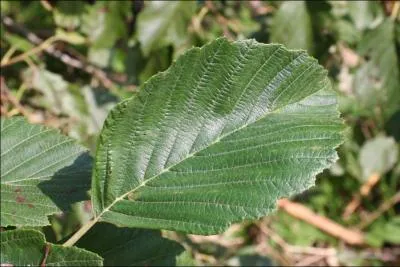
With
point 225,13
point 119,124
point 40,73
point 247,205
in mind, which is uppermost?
point 225,13

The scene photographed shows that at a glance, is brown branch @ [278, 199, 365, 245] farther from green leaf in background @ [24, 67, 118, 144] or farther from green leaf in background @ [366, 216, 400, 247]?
green leaf in background @ [24, 67, 118, 144]

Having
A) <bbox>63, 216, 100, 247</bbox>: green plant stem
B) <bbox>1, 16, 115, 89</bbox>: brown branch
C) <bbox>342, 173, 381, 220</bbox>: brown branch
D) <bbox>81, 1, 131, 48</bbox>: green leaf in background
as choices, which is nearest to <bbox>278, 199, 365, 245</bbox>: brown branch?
<bbox>342, 173, 381, 220</bbox>: brown branch

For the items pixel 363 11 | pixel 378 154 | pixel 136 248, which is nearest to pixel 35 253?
pixel 136 248

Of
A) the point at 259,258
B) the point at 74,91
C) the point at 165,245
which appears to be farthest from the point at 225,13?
the point at 165,245

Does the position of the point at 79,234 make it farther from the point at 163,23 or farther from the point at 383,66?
the point at 383,66

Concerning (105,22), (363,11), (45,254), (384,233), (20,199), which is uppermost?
(105,22)

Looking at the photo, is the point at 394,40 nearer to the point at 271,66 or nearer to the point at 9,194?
the point at 271,66
